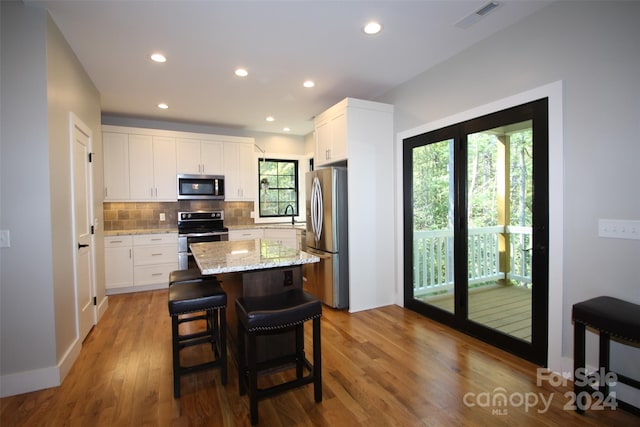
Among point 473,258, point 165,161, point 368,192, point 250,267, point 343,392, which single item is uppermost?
point 165,161

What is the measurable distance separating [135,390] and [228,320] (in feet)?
2.60

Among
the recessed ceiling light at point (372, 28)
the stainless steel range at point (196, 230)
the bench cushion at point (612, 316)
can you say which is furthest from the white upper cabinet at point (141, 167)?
the bench cushion at point (612, 316)

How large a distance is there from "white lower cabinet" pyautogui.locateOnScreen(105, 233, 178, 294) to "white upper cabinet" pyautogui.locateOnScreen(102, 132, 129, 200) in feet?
2.42

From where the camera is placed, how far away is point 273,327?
1760mm

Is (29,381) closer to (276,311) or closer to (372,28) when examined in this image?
(276,311)

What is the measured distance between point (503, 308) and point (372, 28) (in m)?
2.71

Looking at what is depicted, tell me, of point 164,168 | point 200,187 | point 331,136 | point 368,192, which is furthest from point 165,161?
point 368,192

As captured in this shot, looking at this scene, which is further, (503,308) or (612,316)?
(503,308)

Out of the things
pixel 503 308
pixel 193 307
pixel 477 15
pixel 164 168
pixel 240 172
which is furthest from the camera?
pixel 240 172

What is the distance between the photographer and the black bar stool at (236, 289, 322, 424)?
5.74 ft

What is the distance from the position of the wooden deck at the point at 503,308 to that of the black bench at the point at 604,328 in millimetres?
583

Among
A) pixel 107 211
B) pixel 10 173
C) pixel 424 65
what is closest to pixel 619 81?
pixel 424 65

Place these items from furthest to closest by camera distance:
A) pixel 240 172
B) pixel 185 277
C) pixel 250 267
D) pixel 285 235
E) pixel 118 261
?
pixel 240 172, pixel 285 235, pixel 118 261, pixel 185 277, pixel 250 267

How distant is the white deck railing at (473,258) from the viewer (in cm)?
261
